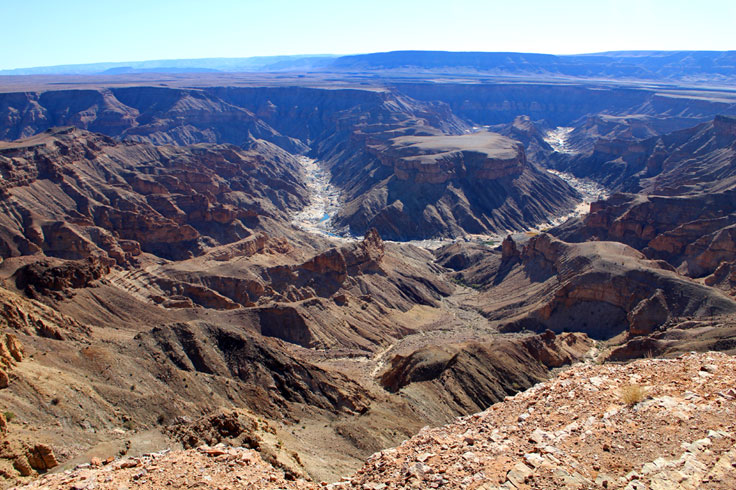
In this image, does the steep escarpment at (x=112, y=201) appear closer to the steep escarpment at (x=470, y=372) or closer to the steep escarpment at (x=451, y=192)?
the steep escarpment at (x=451, y=192)

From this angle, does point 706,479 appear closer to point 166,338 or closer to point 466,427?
point 466,427

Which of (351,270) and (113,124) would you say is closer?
(351,270)

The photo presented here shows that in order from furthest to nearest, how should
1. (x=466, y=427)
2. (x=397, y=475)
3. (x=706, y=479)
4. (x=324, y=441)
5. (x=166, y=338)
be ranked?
(x=166, y=338) → (x=324, y=441) → (x=466, y=427) → (x=397, y=475) → (x=706, y=479)

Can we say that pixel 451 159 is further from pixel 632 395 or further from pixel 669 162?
pixel 632 395

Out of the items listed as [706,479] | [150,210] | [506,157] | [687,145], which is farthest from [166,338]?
[687,145]

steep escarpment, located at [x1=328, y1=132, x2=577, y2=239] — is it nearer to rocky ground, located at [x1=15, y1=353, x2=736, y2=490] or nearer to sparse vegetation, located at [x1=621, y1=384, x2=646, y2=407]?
sparse vegetation, located at [x1=621, y1=384, x2=646, y2=407]

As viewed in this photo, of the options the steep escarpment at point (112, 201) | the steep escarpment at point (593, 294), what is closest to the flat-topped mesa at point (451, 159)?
the steep escarpment at point (112, 201)
